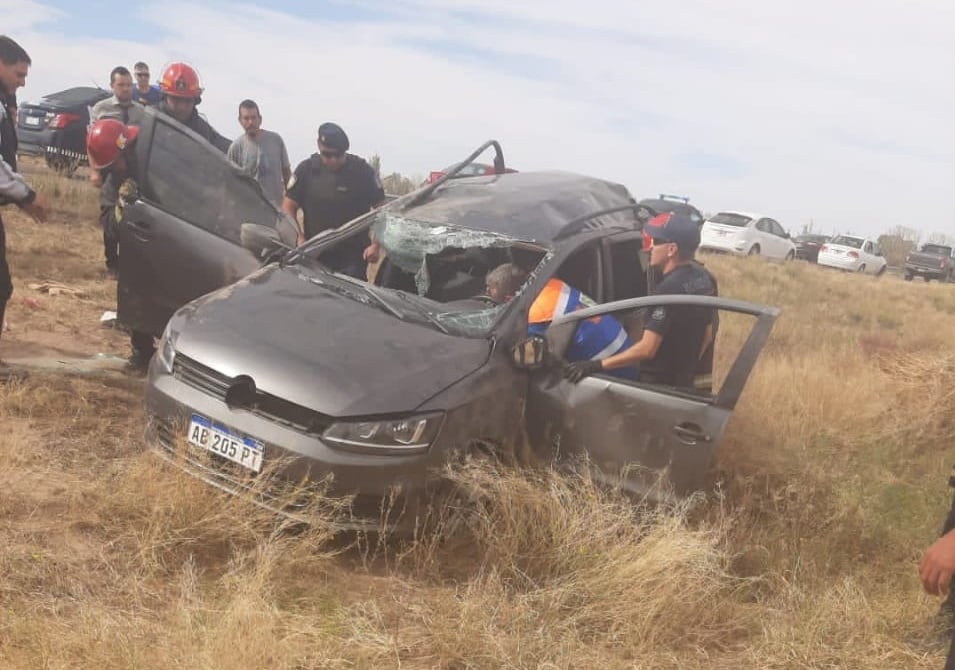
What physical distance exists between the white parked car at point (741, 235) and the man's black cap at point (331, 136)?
18979 millimetres

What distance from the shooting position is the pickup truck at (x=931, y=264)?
109 ft

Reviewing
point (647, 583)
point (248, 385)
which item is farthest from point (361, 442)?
point (647, 583)

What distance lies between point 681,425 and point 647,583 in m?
0.72

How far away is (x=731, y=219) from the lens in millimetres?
25500

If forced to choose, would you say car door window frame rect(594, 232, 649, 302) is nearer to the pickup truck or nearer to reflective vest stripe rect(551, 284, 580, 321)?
reflective vest stripe rect(551, 284, 580, 321)

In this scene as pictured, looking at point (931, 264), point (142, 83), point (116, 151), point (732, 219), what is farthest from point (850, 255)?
point (116, 151)

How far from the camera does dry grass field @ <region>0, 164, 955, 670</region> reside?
2.93 metres

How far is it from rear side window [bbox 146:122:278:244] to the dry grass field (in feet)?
3.81

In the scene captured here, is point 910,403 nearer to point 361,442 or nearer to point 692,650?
point 692,650

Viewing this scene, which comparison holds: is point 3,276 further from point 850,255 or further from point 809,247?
point 809,247

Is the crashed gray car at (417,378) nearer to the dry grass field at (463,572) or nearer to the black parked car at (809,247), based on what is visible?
the dry grass field at (463,572)

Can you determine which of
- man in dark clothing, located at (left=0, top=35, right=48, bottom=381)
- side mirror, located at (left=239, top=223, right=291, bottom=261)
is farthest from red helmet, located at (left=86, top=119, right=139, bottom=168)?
side mirror, located at (left=239, top=223, right=291, bottom=261)

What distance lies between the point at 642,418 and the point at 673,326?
A: 67 centimetres

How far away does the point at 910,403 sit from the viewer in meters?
6.90
